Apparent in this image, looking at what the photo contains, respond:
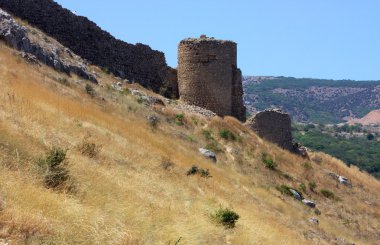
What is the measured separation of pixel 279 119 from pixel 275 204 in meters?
11.7

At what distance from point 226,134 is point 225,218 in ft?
45.6

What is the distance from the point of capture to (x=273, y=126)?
2789 centimetres

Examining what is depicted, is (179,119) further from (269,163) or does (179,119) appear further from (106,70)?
(106,70)

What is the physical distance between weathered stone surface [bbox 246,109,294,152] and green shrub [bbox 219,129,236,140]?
2.97m

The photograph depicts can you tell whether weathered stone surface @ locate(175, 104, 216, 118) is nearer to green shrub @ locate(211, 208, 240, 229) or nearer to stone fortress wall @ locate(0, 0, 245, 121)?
stone fortress wall @ locate(0, 0, 245, 121)

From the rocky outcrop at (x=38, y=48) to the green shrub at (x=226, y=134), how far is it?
5821 millimetres

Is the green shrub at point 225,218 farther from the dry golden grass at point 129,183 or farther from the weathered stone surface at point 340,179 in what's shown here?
the weathered stone surface at point 340,179

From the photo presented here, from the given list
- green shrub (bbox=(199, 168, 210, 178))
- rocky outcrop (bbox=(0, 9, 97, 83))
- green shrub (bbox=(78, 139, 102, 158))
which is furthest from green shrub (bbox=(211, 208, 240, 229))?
rocky outcrop (bbox=(0, 9, 97, 83))

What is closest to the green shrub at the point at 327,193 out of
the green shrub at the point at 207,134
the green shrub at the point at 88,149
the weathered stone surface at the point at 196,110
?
the green shrub at the point at 207,134

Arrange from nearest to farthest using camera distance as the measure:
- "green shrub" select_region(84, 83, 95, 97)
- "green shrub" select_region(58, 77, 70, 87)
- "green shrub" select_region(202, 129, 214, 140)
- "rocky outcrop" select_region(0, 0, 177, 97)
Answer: "green shrub" select_region(58, 77, 70, 87), "green shrub" select_region(84, 83, 95, 97), "green shrub" select_region(202, 129, 214, 140), "rocky outcrop" select_region(0, 0, 177, 97)

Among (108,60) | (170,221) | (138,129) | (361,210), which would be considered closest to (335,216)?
(361,210)

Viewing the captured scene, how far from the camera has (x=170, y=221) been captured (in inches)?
318

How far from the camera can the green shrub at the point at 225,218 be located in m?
9.88

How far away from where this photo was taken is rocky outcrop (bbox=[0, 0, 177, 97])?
2347cm
